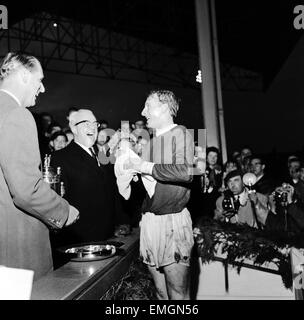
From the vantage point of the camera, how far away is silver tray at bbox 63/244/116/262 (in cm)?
208

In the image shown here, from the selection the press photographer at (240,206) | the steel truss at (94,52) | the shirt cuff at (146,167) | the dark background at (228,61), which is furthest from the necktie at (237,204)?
the steel truss at (94,52)

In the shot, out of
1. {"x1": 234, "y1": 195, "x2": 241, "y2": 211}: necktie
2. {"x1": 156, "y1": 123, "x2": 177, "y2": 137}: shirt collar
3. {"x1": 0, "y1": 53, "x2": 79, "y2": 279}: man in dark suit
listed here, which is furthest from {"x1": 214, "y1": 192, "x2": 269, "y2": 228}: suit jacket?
{"x1": 0, "y1": 53, "x2": 79, "y2": 279}: man in dark suit

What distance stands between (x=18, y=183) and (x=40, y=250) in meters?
0.42

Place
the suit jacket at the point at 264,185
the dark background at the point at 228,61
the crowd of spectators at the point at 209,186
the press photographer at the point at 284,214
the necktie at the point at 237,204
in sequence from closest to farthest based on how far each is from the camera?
the press photographer at the point at 284,214, the crowd of spectators at the point at 209,186, the necktie at the point at 237,204, the suit jacket at the point at 264,185, the dark background at the point at 228,61

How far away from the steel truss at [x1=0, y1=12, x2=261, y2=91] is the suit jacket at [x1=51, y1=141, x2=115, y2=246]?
26.5 feet

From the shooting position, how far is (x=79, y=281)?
1.88 metres

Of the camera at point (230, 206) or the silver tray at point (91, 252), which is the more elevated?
the camera at point (230, 206)

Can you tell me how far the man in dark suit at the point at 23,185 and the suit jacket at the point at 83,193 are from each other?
1032 millimetres

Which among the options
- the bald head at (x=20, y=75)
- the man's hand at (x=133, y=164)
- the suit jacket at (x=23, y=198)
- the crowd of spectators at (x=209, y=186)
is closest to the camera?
the suit jacket at (x=23, y=198)

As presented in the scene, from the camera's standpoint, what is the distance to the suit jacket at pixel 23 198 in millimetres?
1719

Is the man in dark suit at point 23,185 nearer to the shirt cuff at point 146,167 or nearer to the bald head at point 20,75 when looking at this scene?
the bald head at point 20,75

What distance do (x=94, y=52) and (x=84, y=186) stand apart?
384 inches

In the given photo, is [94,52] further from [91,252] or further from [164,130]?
[91,252]
